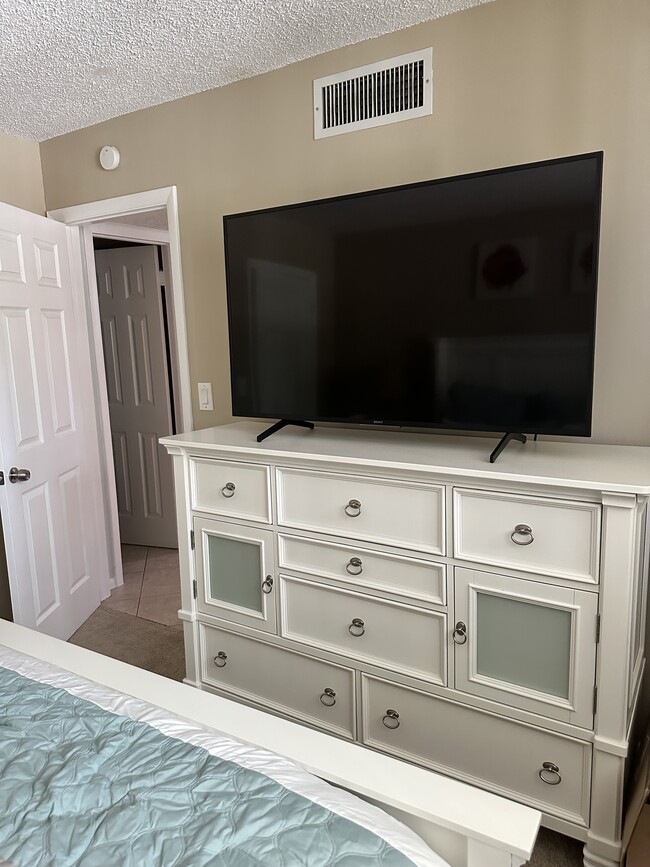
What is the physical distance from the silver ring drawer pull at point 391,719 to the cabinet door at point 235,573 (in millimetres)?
478

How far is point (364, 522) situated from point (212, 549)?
675mm

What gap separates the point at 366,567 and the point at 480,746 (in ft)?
2.01

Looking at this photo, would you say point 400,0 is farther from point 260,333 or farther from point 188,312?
point 188,312

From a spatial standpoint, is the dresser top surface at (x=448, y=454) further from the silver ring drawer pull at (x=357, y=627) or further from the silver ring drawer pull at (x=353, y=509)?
the silver ring drawer pull at (x=357, y=627)

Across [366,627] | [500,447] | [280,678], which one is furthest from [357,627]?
[500,447]

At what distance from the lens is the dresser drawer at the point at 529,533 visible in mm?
1589

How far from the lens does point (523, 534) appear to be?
1672 mm

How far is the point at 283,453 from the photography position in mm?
2004

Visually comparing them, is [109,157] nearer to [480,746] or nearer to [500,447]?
[500,447]

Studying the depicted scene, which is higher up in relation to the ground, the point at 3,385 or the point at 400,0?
the point at 400,0

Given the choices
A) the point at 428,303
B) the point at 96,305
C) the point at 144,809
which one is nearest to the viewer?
the point at 144,809

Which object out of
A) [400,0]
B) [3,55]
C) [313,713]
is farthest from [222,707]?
[3,55]

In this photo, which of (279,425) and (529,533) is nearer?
(529,533)

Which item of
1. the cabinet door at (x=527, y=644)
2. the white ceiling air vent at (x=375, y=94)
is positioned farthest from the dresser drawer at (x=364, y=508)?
the white ceiling air vent at (x=375, y=94)
